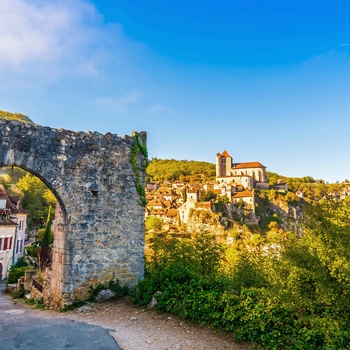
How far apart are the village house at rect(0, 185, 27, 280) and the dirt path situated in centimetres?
2090

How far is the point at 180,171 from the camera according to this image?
490ft

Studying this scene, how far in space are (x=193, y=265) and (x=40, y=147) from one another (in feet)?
18.8

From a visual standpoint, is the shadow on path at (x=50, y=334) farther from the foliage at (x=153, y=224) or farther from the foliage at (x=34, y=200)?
the foliage at (x=153, y=224)

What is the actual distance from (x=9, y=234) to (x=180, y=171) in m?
124

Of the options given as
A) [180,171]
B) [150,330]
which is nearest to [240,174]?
[180,171]

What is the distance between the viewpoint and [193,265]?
9289 millimetres

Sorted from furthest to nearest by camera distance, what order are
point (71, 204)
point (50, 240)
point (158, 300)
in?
point (50, 240) → point (71, 204) → point (158, 300)

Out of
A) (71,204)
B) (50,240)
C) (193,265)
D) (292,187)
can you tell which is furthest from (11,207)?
(292,187)

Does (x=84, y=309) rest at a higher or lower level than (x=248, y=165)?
lower

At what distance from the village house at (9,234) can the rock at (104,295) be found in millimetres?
20394

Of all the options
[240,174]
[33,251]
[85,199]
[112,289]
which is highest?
[240,174]

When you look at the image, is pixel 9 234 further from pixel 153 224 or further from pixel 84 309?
pixel 153 224

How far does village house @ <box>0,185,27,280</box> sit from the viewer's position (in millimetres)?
25469

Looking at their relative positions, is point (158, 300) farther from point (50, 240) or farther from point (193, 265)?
point (50, 240)
